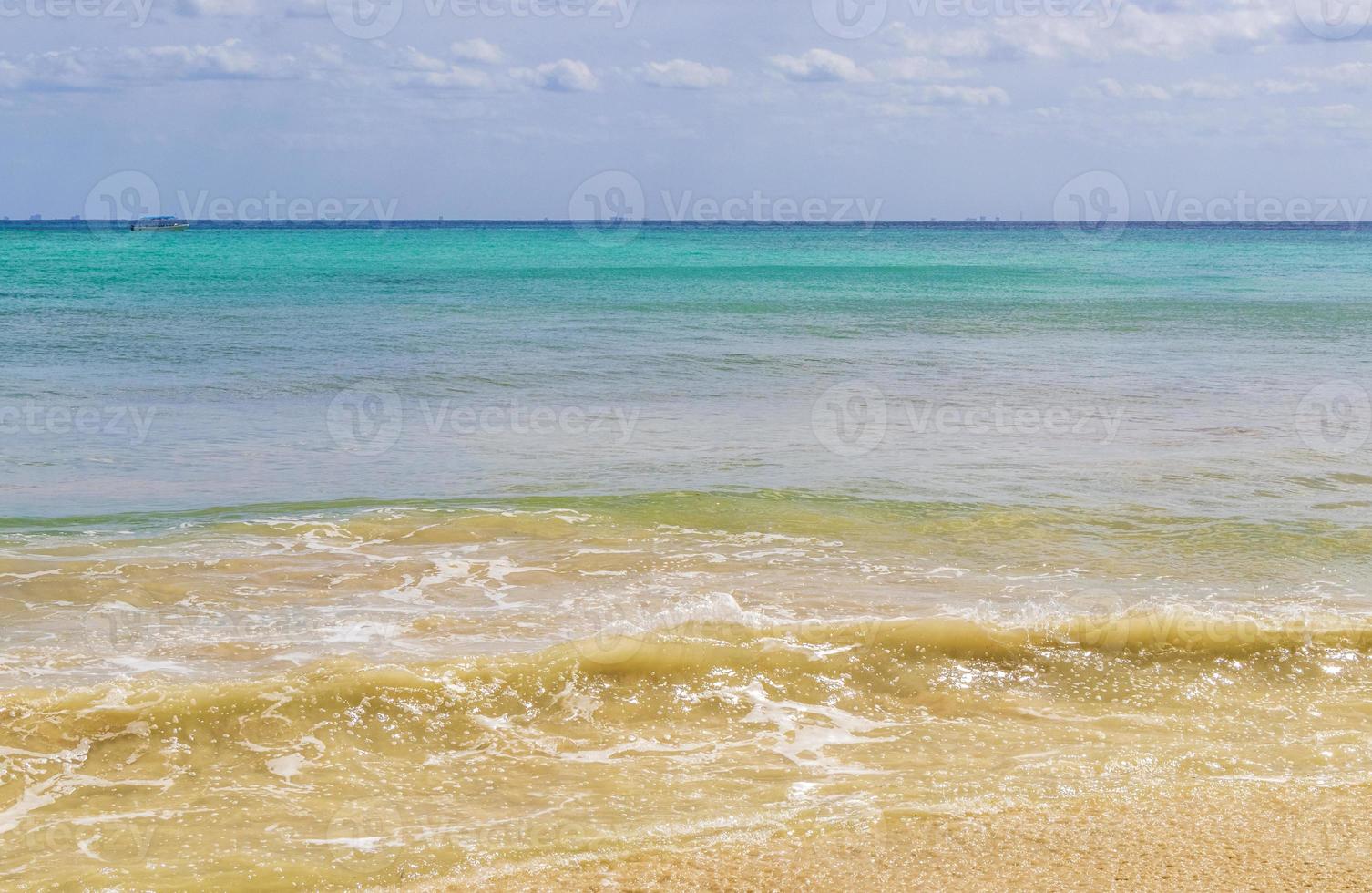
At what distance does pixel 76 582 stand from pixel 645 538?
155 inches

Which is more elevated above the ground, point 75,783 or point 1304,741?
point 1304,741

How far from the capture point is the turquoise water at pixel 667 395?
1102 cm

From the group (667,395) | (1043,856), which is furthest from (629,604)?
(667,395)

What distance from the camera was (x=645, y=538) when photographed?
30.5ft

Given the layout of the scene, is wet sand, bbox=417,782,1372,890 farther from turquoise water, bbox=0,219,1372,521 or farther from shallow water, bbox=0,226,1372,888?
turquoise water, bbox=0,219,1372,521

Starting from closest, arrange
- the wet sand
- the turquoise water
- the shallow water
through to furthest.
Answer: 1. the wet sand
2. the shallow water
3. the turquoise water

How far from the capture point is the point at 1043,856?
441cm

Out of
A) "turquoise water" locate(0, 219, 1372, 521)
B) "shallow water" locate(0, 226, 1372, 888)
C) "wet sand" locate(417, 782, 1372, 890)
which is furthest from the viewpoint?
"turquoise water" locate(0, 219, 1372, 521)

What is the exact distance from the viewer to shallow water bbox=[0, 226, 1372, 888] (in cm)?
512

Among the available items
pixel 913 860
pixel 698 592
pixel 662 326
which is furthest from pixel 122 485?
pixel 662 326

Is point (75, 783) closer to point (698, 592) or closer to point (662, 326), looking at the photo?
point (698, 592)

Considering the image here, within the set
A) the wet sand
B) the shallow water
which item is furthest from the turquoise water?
the wet sand

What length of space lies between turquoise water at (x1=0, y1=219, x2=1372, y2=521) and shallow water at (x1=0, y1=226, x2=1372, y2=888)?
0.11 meters

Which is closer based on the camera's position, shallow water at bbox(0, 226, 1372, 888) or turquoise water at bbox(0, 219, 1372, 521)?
shallow water at bbox(0, 226, 1372, 888)
